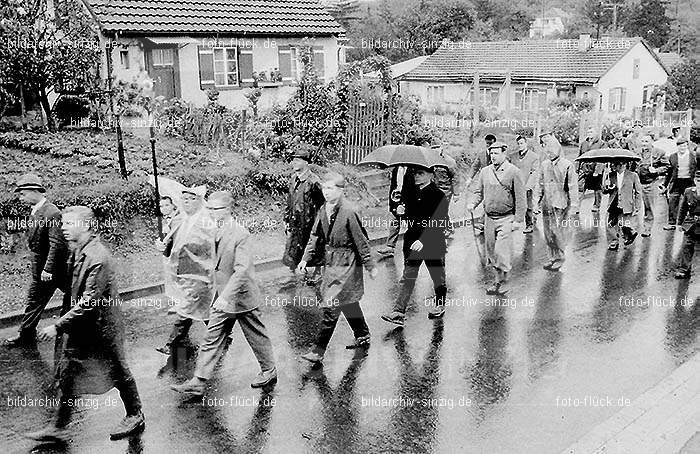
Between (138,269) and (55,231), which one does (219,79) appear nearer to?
(138,269)

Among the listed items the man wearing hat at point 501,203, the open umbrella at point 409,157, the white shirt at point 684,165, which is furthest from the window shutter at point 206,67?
the man wearing hat at point 501,203

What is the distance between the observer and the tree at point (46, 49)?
49.6ft

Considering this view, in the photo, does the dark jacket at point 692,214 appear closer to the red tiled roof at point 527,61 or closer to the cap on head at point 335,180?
the cap on head at point 335,180

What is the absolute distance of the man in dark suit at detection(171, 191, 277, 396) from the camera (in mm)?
6605

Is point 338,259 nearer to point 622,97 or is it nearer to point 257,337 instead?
point 257,337

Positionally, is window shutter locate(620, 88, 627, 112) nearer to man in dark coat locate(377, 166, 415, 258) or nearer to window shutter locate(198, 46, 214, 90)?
window shutter locate(198, 46, 214, 90)

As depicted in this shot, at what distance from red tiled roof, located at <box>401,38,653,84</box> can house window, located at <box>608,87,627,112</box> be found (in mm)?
1897

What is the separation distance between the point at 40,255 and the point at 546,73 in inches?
1459

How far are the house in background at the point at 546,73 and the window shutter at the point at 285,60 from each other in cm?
1362


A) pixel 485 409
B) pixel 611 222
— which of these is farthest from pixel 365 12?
pixel 485 409

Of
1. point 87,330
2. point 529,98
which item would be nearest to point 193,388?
point 87,330

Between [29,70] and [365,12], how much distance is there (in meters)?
68.6

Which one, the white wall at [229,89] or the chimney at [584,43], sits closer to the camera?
the white wall at [229,89]

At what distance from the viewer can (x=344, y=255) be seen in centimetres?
738
